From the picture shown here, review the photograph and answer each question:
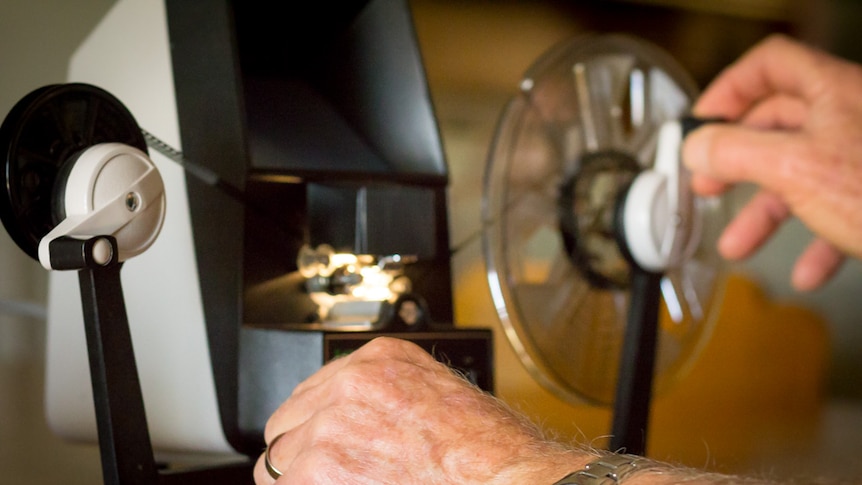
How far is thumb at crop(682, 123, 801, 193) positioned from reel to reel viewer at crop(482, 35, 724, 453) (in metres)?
0.04

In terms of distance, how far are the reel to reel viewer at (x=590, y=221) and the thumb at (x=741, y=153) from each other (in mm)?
38

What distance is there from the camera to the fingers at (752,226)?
102 centimetres

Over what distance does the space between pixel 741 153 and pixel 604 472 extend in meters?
0.48

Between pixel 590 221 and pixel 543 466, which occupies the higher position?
pixel 590 221

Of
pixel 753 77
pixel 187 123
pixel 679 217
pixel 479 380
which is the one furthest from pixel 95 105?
pixel 753 77

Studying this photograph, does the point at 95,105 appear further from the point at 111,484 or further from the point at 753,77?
the point at 753,77

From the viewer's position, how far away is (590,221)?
92 cm

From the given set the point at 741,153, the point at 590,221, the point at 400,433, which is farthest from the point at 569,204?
the point at 400,433

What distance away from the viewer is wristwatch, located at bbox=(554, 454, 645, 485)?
1.41 feet

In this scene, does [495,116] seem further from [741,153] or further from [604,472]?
[604,472]

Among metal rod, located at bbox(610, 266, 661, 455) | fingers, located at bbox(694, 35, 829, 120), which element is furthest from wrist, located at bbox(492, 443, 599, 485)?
fingers, located at bbox(694, 35, 829, 120)

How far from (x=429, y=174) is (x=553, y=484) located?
34cm

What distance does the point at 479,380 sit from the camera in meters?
0.65

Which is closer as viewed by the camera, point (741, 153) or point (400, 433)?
point (400, 433)
